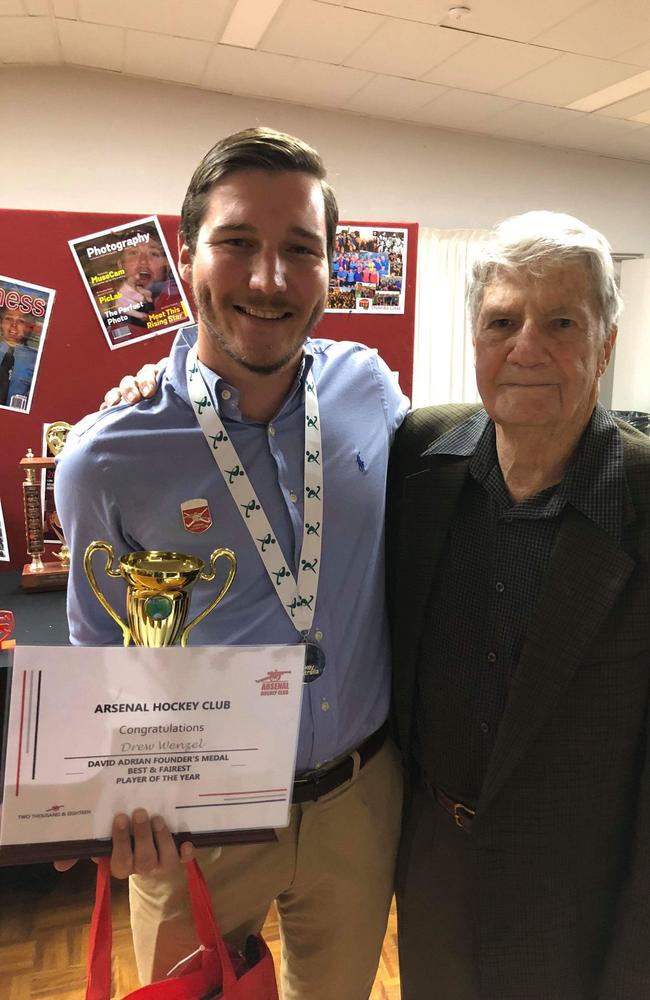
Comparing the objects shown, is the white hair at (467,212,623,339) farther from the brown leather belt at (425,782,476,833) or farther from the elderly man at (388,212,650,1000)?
the brown leather belt at (425,782,476,833)

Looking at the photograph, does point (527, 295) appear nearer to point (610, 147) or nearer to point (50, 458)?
point (50, 458)

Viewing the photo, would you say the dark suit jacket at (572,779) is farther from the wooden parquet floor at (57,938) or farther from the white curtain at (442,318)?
the white curtain at (442,318)

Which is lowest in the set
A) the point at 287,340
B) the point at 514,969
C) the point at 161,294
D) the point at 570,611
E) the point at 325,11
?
the point at 514,969

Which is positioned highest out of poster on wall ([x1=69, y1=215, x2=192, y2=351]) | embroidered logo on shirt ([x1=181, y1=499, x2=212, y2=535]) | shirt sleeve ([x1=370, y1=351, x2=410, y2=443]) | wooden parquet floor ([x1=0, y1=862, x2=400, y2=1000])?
poster on wall ([x1=69, y1=215, x2=192, y2=351])


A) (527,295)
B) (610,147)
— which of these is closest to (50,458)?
(527,295)

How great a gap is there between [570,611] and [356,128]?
15.9ft

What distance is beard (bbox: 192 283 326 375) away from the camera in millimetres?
1330

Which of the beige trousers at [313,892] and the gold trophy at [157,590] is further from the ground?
the gold trophy at [157,590]

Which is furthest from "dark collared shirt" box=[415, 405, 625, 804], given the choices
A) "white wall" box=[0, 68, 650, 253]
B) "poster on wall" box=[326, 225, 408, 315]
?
"white wall" box=[0, 68, 650, 253]

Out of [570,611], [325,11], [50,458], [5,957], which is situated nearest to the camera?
[570,611]

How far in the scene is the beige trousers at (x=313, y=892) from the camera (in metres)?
1.40

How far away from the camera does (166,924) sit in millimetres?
1397

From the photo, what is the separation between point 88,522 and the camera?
1315 mm

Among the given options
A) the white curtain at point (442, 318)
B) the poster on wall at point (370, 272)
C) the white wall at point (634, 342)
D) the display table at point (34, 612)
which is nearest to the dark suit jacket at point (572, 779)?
the display table at point (34, 612)
